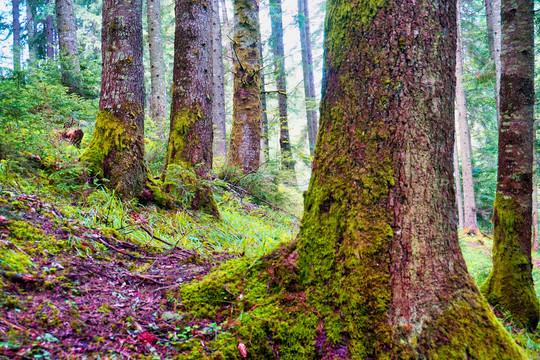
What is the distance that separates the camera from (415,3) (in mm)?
1992

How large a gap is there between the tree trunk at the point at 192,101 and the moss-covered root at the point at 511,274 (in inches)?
154

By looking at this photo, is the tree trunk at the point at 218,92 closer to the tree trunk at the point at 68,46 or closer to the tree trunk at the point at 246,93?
the tree trunk at the point at 246,93

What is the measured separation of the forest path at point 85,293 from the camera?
1.56 metres

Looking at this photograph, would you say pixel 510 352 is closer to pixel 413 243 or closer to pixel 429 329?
pixel 429 329

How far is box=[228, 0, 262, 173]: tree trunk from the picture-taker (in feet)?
27.2

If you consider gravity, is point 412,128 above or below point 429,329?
above

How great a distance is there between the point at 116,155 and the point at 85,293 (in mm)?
2708

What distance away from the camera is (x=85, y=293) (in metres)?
2.03

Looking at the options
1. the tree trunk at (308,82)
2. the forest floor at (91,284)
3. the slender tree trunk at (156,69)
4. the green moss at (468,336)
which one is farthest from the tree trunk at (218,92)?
the green moss at (468,336)

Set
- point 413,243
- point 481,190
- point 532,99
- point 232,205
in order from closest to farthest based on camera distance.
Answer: point 413,243, point 532,99, point 232,205, point 481,190

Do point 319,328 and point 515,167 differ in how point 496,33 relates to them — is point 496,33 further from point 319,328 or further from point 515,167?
point 319,328

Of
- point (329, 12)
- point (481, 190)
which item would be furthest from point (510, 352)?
point (481, 190)

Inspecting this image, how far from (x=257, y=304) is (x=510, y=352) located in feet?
4.65

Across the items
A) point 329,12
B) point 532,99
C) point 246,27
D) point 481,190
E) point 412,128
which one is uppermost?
point 246,27
